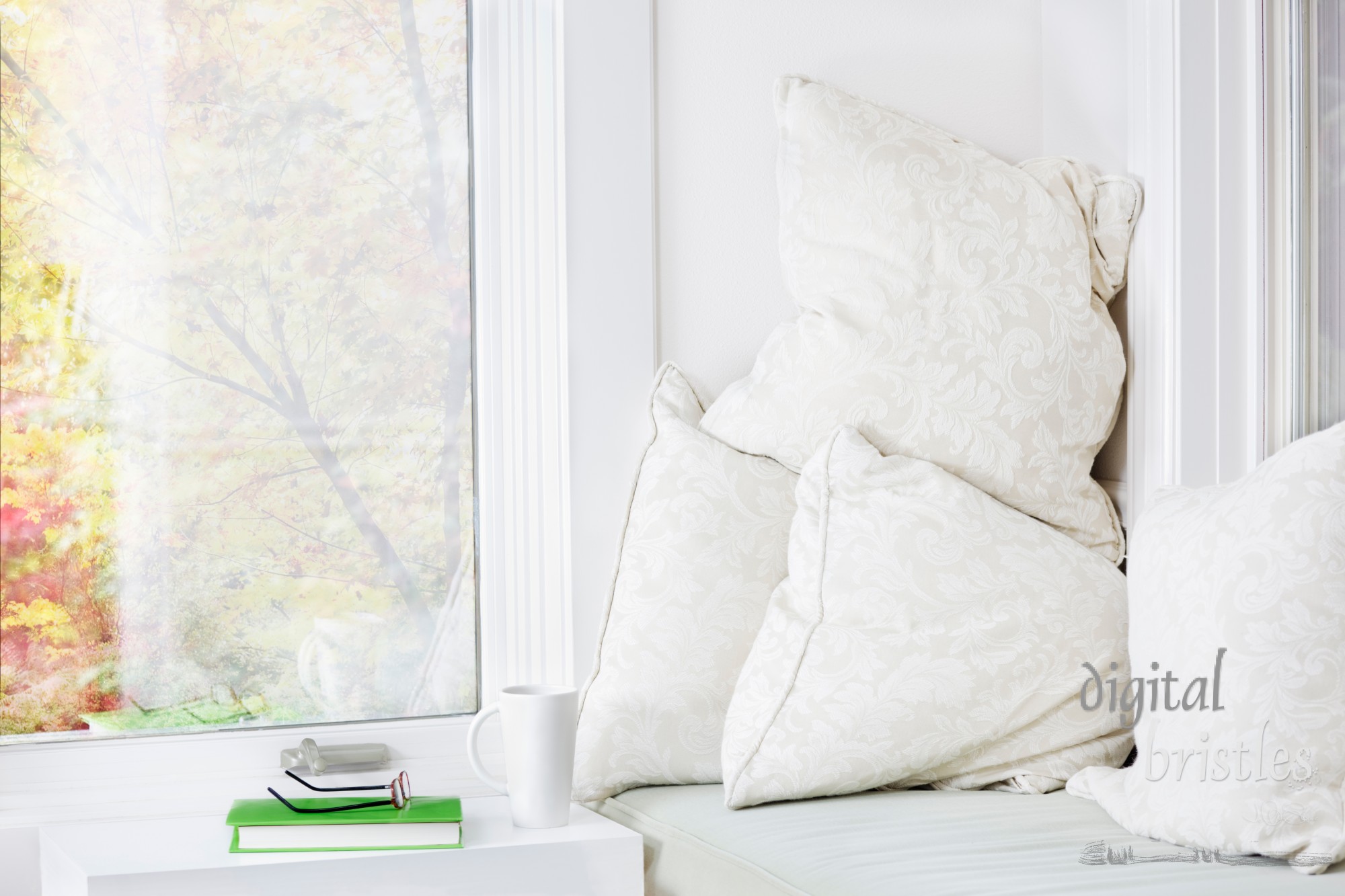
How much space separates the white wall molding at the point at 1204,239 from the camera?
1.50 m

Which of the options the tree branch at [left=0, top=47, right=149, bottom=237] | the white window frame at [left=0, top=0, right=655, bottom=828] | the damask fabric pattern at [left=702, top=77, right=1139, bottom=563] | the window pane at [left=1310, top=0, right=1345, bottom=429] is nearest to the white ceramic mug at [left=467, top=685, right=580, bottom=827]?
the white window frame at [left=0, top=0, right=655, bottom=828]

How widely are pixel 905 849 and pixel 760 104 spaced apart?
3.48 ft

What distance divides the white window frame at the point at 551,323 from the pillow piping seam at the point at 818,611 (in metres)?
0.31

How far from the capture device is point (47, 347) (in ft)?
4.66

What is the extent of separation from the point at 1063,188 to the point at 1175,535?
1.86 feet

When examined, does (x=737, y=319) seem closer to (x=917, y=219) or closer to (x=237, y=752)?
(x=917, y=219)

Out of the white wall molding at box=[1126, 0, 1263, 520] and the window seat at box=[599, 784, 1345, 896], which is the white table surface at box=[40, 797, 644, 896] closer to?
the window seat at box=[599, 784, 1345, 896]

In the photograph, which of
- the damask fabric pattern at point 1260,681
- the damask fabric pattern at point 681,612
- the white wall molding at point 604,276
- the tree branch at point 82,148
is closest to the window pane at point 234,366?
the tree branch at point 82,148

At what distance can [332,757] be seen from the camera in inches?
57.8

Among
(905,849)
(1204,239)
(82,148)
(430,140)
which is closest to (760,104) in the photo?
(430,140)

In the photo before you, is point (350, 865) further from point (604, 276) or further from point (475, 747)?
Answer: point (604, 276)

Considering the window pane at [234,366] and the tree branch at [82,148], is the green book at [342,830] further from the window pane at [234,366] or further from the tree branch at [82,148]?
the tree branch at [82,148]

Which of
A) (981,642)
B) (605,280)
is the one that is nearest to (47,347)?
(605,280)

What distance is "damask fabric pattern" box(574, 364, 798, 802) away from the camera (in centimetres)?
137
